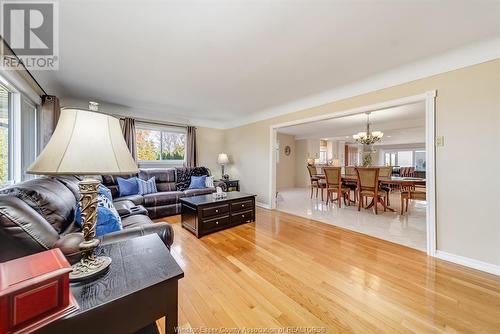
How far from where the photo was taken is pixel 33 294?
24.0 inches

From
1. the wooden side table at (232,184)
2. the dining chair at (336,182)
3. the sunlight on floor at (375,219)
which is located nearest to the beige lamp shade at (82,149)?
the sunlight on floor at (375,219)

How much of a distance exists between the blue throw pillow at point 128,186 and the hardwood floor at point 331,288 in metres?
1.83

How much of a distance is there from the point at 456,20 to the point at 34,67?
4477 mm

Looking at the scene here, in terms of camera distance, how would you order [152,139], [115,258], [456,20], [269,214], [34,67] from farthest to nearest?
[152,139] → [269,214] → [34,67] → [456,20] → [115,258]

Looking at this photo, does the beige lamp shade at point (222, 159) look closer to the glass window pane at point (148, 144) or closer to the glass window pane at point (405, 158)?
the glass window pane at point (148, 144)

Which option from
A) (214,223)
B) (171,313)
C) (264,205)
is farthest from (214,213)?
(171,313)

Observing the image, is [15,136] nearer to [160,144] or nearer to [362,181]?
[160,144]

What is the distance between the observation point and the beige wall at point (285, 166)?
26.1 feet

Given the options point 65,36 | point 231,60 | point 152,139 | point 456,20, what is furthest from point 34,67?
point 456,20

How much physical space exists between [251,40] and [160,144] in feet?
12.9

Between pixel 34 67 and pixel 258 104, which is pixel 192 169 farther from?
pixel 34 67

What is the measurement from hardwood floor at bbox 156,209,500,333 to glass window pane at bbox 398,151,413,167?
1039 cm

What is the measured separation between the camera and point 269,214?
4.15 metres

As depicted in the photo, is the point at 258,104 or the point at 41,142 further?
the point at 258,104
